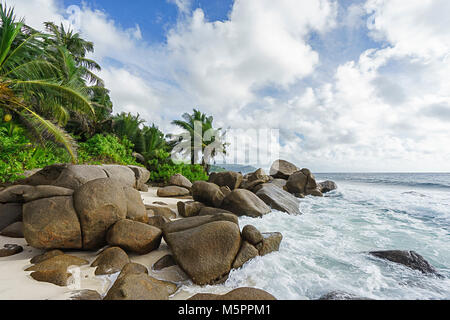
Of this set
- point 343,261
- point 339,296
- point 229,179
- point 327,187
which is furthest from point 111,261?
point 327,187

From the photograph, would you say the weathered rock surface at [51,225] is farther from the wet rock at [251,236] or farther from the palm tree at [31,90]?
the palm tree at [31,90]

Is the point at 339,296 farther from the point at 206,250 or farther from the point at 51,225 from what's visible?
the point at 51,225

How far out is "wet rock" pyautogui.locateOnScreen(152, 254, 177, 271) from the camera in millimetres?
3092

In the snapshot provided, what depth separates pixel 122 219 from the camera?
3521 mm

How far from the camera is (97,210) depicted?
10.8 ft

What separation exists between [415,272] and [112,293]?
458 centimetres

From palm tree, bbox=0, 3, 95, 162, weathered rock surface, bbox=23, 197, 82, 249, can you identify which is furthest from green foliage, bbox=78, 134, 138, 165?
weathered rock surface, bbox=23, 197, 82, 249

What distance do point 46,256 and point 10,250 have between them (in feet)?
2.45

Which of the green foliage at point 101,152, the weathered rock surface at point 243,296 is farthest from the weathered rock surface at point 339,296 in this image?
the green foliage at point 101,152

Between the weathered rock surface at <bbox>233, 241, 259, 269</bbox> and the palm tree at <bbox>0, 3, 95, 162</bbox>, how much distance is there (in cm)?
704

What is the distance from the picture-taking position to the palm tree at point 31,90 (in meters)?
7.09

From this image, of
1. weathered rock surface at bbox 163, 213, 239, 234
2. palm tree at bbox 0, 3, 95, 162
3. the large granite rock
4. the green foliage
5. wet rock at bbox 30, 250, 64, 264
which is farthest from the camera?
the green foliage

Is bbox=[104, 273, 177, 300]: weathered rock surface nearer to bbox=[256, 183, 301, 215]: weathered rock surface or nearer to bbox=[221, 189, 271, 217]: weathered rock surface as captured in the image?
bbox=[221, 189, 271, 217]: weathered rock surface
